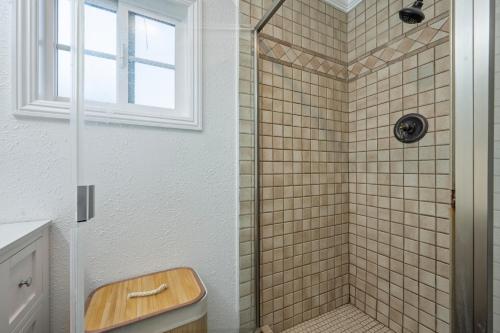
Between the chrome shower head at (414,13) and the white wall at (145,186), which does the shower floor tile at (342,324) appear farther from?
the chrome shower head at (414,13)

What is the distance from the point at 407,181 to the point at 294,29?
3.25ft

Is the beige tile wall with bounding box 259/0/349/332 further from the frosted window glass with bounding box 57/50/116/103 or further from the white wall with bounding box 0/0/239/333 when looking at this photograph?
the frosted window glass with bounding box 57/50/116/103

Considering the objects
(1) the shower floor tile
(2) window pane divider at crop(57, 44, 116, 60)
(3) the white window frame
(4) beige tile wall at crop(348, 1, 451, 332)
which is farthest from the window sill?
(1) the shower floor tile

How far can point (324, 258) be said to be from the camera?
1.18 m

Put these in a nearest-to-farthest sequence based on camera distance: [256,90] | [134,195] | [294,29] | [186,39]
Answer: [134,195], [186,39], [256,90], [294,29]

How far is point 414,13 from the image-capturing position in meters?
0.89

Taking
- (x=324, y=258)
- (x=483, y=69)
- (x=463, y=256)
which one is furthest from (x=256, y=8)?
(x=324, y=258)

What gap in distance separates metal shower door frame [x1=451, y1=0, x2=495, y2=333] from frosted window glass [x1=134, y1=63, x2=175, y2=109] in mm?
855

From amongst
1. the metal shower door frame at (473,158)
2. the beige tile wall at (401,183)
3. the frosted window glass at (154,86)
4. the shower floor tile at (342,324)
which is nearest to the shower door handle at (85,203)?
the frosted window glass at (154,86)

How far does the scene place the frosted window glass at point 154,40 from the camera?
0.75 metres

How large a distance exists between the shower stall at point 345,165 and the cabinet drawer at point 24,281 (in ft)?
2.32

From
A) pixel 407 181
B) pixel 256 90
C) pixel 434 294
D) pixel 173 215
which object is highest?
pixel 256 90

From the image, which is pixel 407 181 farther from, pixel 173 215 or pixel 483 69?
pixel 173 215

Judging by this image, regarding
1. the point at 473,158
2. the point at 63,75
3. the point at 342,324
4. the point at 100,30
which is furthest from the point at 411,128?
the point at 63,75
